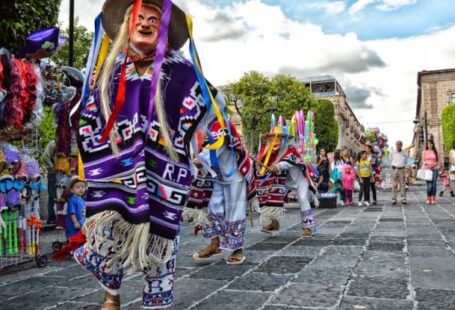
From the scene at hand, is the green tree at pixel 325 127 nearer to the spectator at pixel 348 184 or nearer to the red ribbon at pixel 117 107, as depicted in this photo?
the spectator at pixel 348 184

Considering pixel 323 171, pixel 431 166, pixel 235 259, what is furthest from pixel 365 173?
pixel 235 259

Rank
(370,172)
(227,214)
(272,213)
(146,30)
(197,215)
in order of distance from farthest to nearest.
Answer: (370,172), (272,213), (197,215), (227,214), (146,30)

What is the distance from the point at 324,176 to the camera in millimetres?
13617

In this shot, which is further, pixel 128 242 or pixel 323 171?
pixel 323 171

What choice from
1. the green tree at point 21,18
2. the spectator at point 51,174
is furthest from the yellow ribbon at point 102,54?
the spectator at point 51,174

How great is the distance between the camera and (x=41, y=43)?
15.7ft

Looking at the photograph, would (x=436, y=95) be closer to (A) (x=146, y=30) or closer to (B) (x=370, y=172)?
(B) (x=370, y=172)

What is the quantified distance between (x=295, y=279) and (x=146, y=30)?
2378 millimetres

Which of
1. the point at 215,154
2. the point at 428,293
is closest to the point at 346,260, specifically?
the point at 428,293

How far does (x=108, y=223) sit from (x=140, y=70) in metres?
0.90

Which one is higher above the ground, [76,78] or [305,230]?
[76,78]

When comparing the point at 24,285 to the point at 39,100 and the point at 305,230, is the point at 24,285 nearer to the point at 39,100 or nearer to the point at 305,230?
the point at 39,100

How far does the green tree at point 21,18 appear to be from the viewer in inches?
216

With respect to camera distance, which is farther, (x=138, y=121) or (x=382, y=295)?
(x=382, y=295)
